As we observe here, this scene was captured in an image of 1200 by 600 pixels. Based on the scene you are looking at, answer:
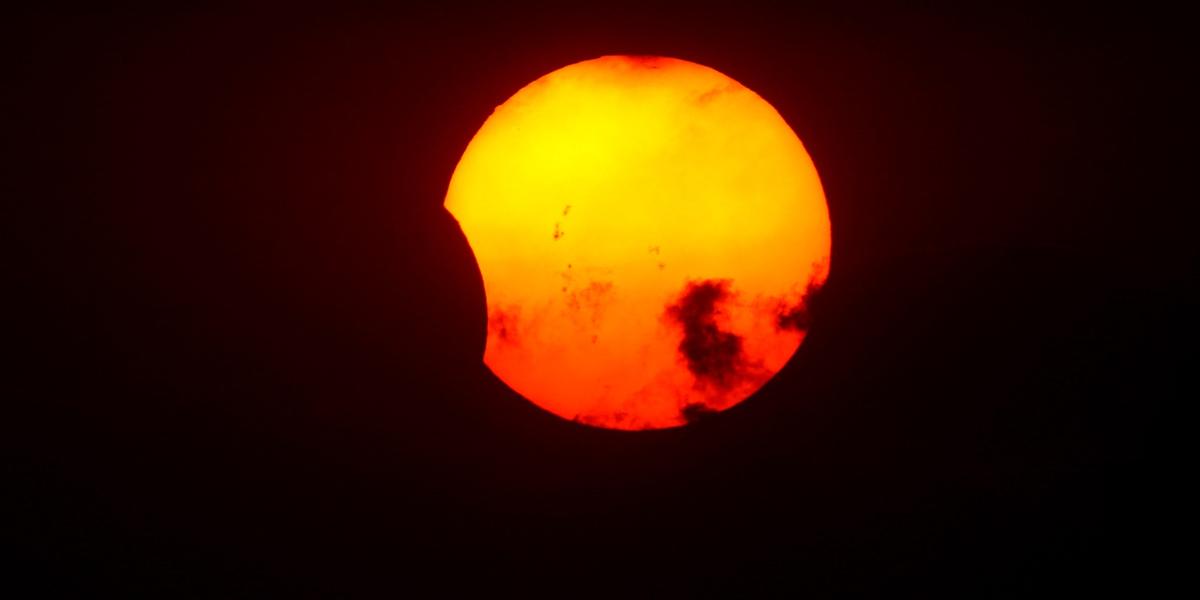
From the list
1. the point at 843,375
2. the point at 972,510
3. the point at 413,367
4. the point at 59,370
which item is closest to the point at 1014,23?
the point at 843,375

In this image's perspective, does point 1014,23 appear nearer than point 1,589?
No

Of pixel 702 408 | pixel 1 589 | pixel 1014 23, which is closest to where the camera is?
pixel 1 589

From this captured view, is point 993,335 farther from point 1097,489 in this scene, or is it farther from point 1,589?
point 1,589

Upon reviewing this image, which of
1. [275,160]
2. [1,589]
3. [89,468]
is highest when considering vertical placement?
[275,160]
